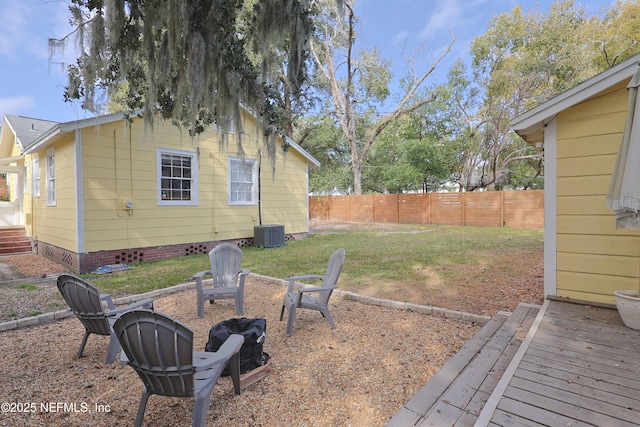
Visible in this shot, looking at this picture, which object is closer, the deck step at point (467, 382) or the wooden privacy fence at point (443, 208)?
the deck step at point (467, 382)

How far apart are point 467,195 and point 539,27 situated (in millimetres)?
8598

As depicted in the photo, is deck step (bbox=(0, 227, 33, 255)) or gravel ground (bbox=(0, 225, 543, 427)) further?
deck step (bbox=(0, 227, 33, 255))

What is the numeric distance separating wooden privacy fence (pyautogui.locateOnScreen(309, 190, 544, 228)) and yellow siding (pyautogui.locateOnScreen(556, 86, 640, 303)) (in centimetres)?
1126

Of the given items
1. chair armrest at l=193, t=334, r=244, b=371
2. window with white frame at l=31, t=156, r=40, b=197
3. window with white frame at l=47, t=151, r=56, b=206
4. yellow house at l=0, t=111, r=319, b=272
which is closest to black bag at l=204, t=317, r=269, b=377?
chair armrest at l=193, t=334, r=244, b=371

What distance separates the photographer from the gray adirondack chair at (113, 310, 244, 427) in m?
1.73

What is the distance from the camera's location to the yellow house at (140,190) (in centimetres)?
653

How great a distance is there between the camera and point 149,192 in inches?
290

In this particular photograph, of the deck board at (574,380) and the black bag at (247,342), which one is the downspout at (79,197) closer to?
the black bag at (247,342)

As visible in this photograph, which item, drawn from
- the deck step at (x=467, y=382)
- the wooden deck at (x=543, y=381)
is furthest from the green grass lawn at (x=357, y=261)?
the wooden deck at (x=543, y=381)

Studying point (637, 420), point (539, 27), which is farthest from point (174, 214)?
point (539, 27)

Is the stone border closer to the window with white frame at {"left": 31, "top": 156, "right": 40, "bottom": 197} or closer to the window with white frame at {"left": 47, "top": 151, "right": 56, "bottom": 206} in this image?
the window with white frame at {"left": 47, "top": 151, "right": 56, "bottom": 206}

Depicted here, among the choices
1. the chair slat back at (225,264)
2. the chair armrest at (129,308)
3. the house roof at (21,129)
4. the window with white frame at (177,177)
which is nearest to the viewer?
the chair armrest at (129,308)

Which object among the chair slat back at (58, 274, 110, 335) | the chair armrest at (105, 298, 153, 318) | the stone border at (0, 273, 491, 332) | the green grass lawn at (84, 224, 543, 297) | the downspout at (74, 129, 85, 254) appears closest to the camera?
the chair slat back at (58, 274, 110, 335)

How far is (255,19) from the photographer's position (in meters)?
4.13
